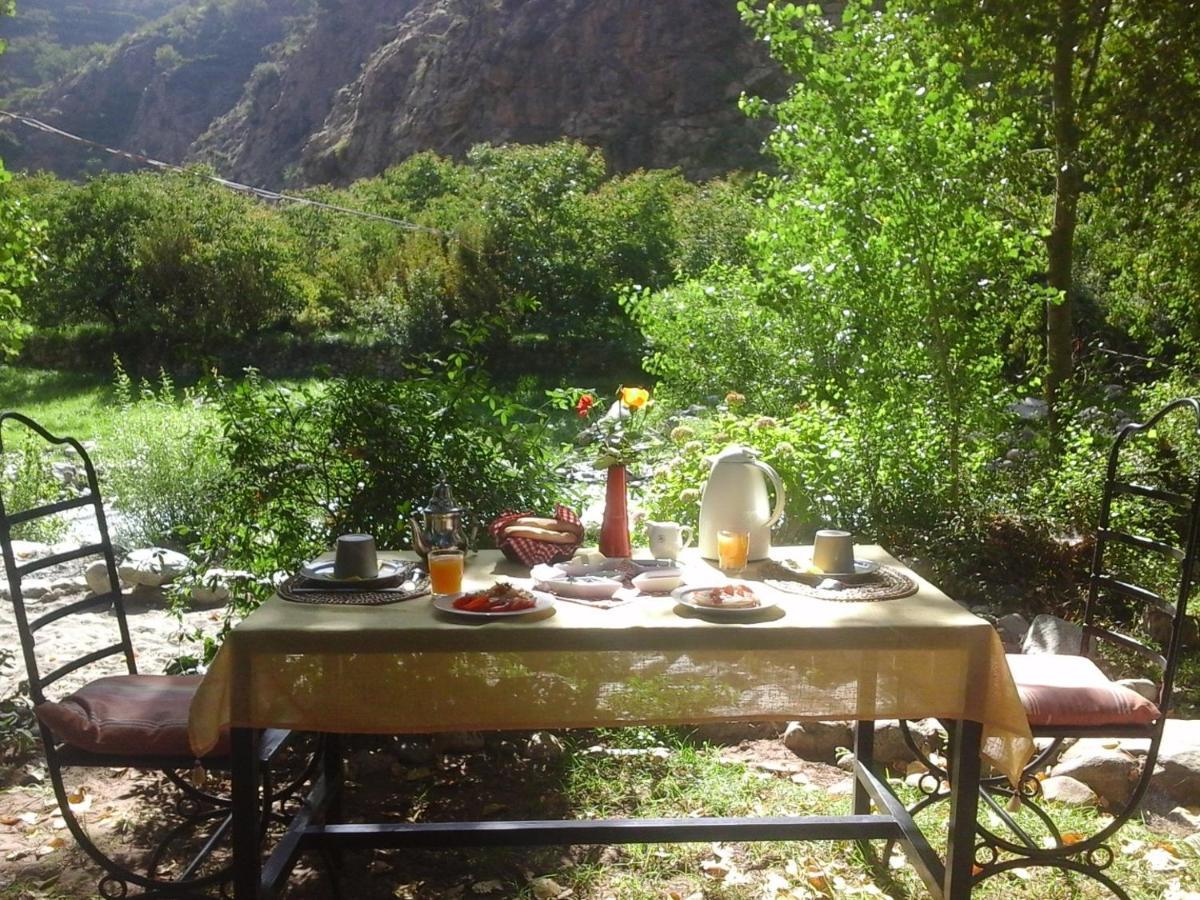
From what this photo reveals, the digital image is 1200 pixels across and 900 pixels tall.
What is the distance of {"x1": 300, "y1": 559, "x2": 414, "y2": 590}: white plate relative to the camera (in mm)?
2072

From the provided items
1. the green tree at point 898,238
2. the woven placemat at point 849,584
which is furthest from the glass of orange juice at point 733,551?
the green tree at point 898,238

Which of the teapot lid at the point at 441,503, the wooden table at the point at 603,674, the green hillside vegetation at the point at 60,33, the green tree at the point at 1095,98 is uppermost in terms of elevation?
the green hillside vegetation at the point at 60,33

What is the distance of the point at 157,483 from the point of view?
5523 millimetres

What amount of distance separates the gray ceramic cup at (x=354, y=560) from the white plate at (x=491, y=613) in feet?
0.62

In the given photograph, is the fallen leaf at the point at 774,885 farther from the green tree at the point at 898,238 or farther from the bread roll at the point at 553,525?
the green tree at the point at 898,238

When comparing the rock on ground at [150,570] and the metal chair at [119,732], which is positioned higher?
the metal chair at [119,732]

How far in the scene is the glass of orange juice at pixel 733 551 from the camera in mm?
2209

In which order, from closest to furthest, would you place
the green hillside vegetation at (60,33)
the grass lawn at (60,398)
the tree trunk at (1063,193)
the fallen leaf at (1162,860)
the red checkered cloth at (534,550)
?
the red checkered cloth at (534,550) < the fallen leaf at (1162,860) < the tree trunk at (1063,193) < the grass lawn at (60,398) < the green hillside vegetation at (60,33)

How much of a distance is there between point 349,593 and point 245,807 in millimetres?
433

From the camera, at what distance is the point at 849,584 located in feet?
6.97

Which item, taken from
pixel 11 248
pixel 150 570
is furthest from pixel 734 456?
pixel 11 248

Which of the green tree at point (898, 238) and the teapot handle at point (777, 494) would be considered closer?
the teapot handle at point (777, 494)

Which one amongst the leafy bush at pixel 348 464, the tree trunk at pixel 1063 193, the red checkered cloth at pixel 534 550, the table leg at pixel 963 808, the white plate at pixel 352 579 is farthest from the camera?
the tree trunk at pixel 1063 193

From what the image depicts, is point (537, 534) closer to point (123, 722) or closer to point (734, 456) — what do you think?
point (734, 456)
